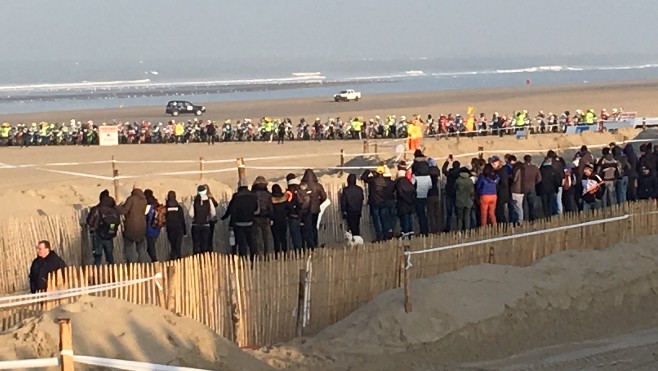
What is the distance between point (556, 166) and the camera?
59.3 feet

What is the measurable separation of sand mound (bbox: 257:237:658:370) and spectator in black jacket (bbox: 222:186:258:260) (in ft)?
12.8

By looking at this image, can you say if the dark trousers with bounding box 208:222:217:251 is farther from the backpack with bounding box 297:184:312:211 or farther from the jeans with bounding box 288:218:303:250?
the backpack with bounding box 297:184:312:211

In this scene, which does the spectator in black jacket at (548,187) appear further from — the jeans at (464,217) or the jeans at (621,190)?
the jeans at (464,217)

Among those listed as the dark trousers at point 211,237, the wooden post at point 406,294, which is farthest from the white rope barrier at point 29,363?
the dark trousers at point 211,237

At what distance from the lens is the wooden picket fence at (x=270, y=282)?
11383 millimetres

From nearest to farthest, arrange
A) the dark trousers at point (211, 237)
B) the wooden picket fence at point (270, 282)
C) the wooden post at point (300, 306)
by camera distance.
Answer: the wooden picket fence at point (270, 282) → the wooden post at point (300, 306) → the dark trousers at point (211, 237)

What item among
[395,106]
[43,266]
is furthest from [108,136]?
[43,266]

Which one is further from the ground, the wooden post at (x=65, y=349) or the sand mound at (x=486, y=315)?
the wooden post at (x=65, y=349)

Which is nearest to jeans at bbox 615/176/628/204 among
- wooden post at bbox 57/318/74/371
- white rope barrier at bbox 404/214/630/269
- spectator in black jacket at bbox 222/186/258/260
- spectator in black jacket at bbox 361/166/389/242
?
white rope barrier at bbox 404/214/630/269

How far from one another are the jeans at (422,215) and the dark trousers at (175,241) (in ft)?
13.6

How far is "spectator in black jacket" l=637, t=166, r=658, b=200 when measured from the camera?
1814 centimetres

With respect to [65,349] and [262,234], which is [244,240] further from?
[65,349]

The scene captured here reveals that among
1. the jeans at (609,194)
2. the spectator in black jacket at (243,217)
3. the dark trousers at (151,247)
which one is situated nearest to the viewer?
the spectator in black jacket at (243,217)

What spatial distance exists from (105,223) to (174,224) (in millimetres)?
1052
